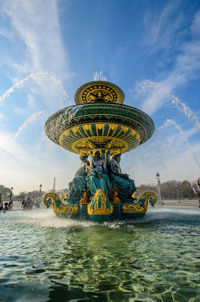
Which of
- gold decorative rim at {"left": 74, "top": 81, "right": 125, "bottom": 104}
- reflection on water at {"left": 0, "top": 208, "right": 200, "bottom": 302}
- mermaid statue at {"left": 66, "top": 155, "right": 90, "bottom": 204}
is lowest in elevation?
reflection on water at {"left": 0, "top": 208, "right": 200, "bottom": 302}

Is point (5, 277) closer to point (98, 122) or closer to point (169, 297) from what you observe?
point (169, 297)

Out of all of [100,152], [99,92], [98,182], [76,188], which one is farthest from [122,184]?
[99,92]

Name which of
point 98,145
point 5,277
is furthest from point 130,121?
point 5,277

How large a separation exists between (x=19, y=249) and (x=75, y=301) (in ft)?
6.62

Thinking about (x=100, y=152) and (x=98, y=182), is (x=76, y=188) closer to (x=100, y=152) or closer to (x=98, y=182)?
(x=98, y=182)

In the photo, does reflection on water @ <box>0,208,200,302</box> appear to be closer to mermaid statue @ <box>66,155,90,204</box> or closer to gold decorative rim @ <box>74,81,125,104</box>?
mermaid statue @ <box>66,155,90,204</box>

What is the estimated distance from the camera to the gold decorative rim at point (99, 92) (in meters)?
10.0

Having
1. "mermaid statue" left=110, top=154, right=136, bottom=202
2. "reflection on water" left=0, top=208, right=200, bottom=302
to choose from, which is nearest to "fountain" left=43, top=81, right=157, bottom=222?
"mermaid statue" left=110, top=154, right=136, bottom=202

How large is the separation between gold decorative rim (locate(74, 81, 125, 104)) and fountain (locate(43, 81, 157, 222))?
9 centimetres

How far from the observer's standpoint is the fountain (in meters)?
6.61

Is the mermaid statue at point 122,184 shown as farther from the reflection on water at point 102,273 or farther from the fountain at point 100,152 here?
the reflection on water at point 102,273

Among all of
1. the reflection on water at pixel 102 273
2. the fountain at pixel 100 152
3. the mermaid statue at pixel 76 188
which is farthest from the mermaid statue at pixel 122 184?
the reflection on water at pixel 102 273

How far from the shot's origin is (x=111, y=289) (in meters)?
1.50

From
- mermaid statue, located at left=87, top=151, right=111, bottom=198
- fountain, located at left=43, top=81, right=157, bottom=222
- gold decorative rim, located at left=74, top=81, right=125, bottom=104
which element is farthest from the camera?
gold decorative rim, located at left=74, top=81, right=125, bottom=104
